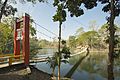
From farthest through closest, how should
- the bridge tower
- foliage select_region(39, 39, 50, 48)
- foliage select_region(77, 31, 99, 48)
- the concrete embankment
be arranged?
foliage select_region(39, 39, 50, 48) < foliage select_region(77, 31, 99, 48) < the bridge tower < the concrete embankment

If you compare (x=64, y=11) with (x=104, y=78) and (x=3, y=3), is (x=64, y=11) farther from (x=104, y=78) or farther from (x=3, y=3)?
(x=104, y=78)

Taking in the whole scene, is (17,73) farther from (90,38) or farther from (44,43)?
(44,43)

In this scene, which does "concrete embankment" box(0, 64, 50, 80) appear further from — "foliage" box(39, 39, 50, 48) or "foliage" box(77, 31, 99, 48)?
"foliage" box(39, 39, 50, 48)

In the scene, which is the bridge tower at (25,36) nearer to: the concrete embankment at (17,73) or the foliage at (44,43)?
the concrete embankment at (17,73)

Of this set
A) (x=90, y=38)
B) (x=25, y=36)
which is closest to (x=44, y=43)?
(x=90, y=38)

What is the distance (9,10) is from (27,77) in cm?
594

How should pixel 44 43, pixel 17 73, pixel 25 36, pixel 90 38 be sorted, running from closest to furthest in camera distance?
pixel 17 73
pixel 25 36
pixel 90 38
pixel 44 43

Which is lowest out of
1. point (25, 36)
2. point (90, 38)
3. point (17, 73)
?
point (17, 73)

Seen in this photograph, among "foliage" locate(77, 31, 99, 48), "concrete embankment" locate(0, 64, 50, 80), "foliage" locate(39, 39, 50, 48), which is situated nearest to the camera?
"concrete embankment" locate(0, 64, 50, 80)

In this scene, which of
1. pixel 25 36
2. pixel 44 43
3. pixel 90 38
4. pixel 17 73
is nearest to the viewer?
pixel 17 73

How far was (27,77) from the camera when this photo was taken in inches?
565

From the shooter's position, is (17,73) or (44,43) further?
(44,43)

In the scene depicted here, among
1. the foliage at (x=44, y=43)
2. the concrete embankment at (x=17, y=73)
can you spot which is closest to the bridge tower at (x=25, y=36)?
the concrete embankment at (x=17, y=73)

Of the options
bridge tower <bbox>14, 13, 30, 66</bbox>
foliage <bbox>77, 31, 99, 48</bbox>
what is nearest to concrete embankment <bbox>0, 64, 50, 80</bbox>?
bridge tower <bbox>14, 13, 30, 66</bbox>
